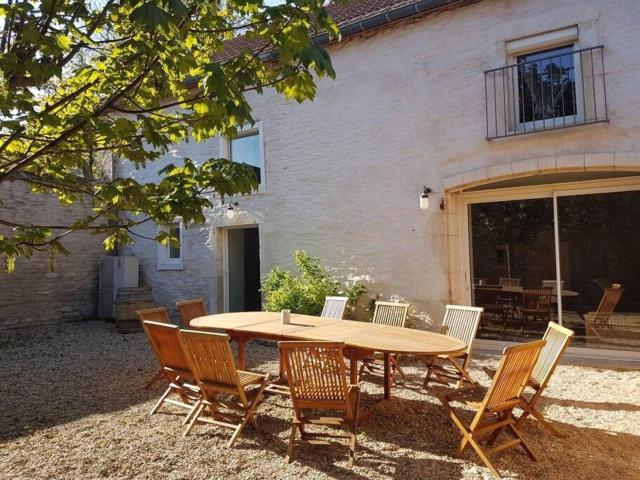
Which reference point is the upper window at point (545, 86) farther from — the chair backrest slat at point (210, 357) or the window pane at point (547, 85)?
the chair backrest slat at point (210, 357)

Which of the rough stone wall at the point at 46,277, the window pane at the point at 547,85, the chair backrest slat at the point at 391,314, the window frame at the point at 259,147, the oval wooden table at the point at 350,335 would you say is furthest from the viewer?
the rough stone wall at the point at 46,277

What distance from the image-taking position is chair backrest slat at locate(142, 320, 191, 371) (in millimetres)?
3920

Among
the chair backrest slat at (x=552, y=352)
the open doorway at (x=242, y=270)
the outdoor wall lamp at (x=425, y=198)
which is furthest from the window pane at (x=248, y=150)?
the chair backrest slat at (x=552, y=352)

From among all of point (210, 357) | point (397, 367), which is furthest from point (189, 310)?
point (397, 367)

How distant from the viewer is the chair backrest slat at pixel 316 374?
3084 millimetres

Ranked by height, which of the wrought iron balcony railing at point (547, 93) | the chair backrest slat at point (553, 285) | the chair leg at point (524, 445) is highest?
the wrought iron balcony railing at point (547, 93)

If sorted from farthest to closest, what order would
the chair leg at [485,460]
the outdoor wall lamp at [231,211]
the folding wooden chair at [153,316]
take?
the outdoor wall lamp at [231,211] < the folding wooden chair at [153,316] < the chair leg at [485,460]

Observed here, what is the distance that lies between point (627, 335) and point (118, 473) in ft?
20.7

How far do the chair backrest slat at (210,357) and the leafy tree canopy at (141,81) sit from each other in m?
1.04

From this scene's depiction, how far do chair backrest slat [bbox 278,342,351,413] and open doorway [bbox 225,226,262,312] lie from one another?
676 centimetres

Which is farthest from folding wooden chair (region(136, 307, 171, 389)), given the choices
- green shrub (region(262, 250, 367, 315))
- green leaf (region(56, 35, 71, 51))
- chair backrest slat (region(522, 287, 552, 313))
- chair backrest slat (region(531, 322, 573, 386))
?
chair backrest slat (region(522, 287, 552, 313))

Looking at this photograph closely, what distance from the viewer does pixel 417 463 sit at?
3.11 metres

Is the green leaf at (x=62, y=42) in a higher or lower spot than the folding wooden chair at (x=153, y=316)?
higher

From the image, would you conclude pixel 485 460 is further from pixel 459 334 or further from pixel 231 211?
pixel 231 211
